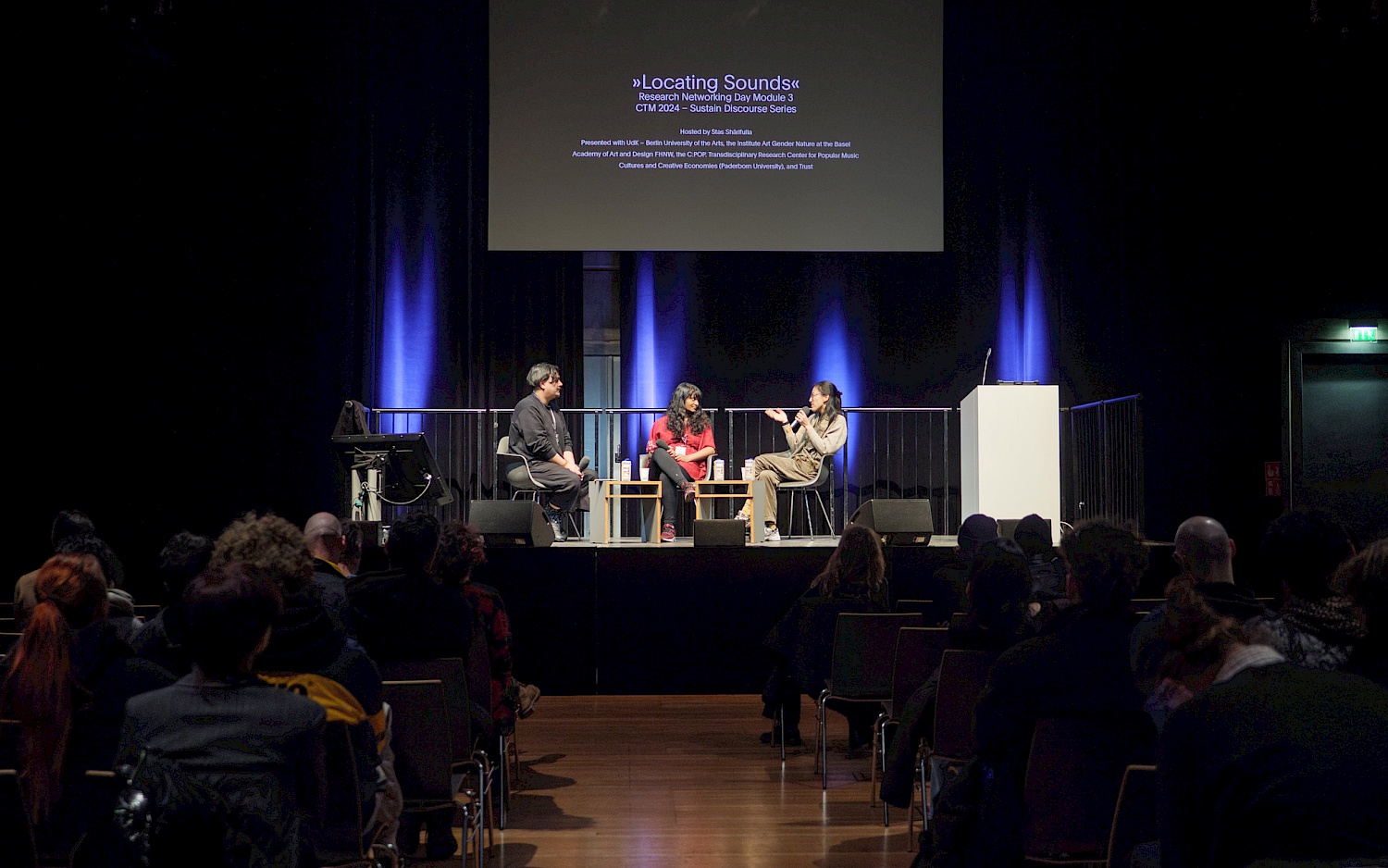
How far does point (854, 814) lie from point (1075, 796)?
76.0 inches

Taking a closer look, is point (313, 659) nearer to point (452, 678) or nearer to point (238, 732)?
point (238, 732)

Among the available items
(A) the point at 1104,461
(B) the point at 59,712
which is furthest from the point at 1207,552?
A: (A) the point at 1104,461

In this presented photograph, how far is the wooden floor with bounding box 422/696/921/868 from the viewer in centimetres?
379

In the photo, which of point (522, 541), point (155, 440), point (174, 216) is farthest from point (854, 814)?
point (174, 216)

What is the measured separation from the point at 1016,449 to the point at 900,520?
4.25ft

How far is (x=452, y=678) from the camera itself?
327 cm

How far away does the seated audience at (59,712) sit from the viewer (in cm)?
237

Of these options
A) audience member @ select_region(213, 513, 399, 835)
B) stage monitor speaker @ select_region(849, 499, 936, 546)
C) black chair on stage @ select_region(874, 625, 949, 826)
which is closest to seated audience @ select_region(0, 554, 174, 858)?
audience member @ select_region(213, 513, 399, 835)

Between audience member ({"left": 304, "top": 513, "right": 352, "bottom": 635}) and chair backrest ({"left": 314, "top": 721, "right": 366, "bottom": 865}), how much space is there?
0.72 m

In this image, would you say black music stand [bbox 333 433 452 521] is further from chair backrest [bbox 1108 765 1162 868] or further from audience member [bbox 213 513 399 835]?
chair backrest [bbox 1108 765 1162 868]

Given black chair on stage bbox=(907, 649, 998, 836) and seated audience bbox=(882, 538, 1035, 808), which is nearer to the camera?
seated audience bbox=(882, 538, 1035, 808)

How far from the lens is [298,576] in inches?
104

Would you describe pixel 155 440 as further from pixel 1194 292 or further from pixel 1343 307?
pixel 1343 307

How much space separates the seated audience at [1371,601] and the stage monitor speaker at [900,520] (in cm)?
537
